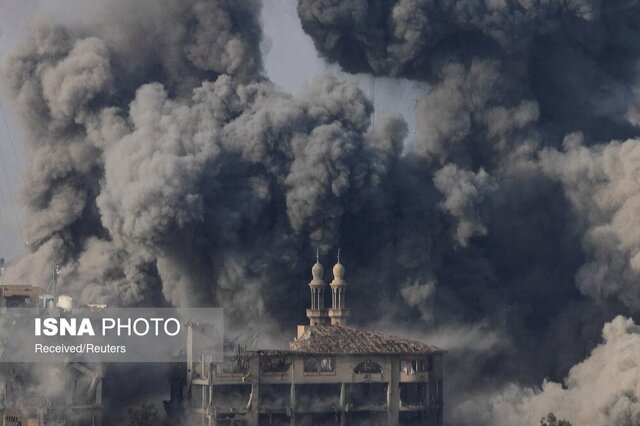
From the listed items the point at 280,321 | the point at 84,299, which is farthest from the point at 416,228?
the point at 84,299

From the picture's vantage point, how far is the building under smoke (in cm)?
11606

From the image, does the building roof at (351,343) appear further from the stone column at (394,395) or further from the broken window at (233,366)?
the broken window at (233,366)

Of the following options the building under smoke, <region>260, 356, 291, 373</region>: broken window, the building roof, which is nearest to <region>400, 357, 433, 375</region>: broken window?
the building under smoke

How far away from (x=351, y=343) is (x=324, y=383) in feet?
7.37

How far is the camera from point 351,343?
118562mm

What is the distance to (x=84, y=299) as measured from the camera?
121 m

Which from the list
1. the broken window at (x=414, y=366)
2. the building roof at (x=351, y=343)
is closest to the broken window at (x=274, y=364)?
the building roof at (x=351, y=343)

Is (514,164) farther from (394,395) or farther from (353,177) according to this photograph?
(394,395)

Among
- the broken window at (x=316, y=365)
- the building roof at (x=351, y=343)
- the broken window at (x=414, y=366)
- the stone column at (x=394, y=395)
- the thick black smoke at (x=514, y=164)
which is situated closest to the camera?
the broken window at (x=316, y=365)

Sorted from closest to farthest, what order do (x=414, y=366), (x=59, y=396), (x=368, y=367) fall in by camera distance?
(x=59, y=396) → (x=368, y=367) → (x=414, y=366)

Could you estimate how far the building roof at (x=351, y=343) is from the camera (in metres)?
118

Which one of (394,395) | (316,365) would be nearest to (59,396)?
(316,365)

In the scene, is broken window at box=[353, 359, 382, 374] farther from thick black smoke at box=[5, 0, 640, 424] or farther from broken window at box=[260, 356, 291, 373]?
thick black smoke at box=[5, 0, 640, 424]

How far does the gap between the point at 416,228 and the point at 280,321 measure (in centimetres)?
738
